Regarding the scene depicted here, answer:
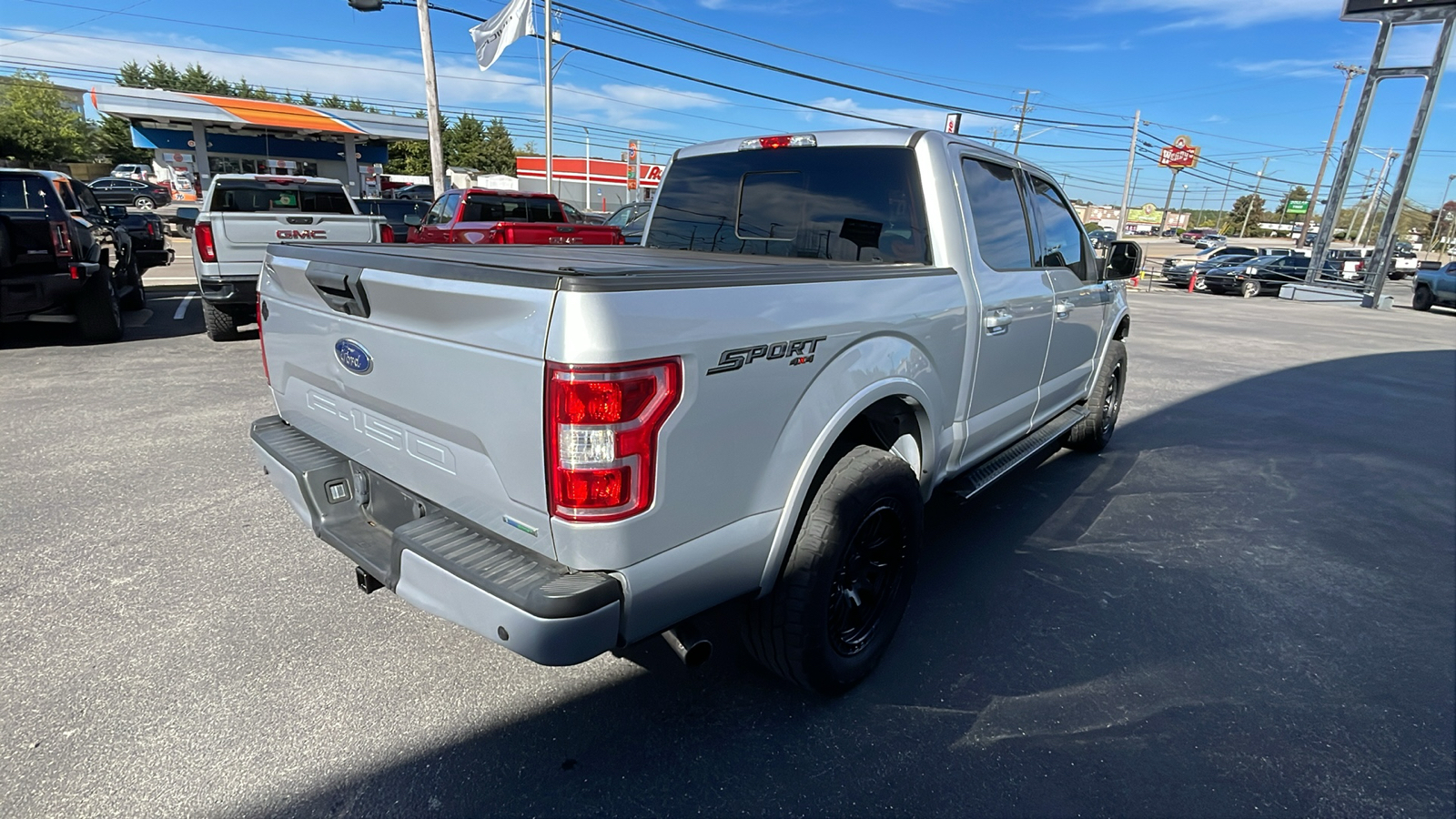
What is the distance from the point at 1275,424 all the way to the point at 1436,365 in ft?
22.6

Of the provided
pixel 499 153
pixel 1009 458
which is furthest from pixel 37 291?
pixel 499 153

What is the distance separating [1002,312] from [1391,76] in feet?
93.1

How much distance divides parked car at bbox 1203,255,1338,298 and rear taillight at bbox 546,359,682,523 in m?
28.4

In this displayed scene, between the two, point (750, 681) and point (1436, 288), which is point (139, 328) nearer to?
point (750, 681)

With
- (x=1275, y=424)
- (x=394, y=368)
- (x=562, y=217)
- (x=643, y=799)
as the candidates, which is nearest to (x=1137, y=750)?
(x=643, y=799)

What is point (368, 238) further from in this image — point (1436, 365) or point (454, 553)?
point (1436, 365)

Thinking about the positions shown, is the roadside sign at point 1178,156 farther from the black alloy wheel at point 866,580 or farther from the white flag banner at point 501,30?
the black alloy wheel at point 866,580

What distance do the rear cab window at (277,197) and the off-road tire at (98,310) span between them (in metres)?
1.43

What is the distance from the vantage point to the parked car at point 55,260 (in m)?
6.69

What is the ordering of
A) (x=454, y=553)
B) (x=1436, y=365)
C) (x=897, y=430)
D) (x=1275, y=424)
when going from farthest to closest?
(x=1436, y=365), (x=1275, y=424), (x=897, y=430), (x=454, y=553)

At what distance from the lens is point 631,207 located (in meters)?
19.3

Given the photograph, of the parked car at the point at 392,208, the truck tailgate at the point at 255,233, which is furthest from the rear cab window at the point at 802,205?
the parked car at the point at 392,208

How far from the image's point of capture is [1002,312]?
3328 mm

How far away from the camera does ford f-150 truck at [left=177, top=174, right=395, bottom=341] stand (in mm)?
7531
